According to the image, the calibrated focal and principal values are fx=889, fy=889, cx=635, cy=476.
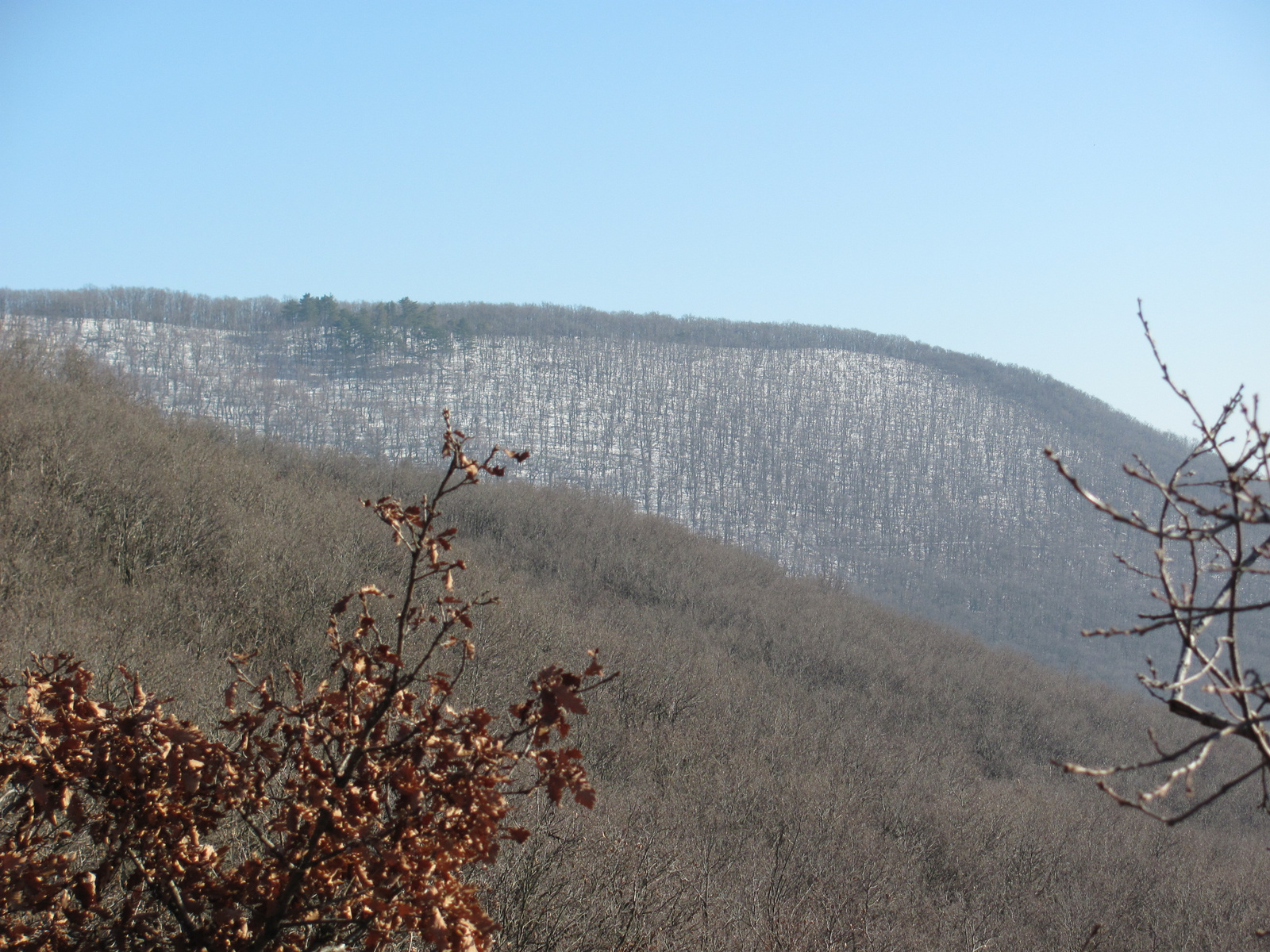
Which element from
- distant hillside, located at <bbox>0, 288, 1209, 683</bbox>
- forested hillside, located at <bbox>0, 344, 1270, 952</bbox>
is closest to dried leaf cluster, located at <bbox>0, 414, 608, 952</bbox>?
forested hillside, located at <bbox>0, 344, 1270, 952</bbox>

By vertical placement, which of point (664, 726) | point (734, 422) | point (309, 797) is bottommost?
point (664, 726)

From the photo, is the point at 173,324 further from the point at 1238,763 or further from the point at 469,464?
the point at 469,464

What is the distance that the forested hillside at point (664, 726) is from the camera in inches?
483

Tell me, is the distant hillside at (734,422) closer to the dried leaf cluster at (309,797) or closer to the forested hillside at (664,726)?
the forested hillside at (664,726)

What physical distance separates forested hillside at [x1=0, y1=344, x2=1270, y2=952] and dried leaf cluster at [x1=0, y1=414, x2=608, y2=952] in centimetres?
529

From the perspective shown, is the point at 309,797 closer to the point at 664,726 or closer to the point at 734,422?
the point at 664,726

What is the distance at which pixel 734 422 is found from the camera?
104m

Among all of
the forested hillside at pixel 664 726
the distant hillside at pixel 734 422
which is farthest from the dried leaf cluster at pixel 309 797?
the distant hillside at pixel 734 422

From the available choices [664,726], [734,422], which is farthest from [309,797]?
[734,422]

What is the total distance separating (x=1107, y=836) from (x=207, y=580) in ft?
74.6

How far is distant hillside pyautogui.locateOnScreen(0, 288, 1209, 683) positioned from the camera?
81875 mm

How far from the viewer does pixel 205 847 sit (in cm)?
279

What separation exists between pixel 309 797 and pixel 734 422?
102m

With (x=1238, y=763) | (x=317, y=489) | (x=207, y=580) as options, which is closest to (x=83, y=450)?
(x=207, y=580)
